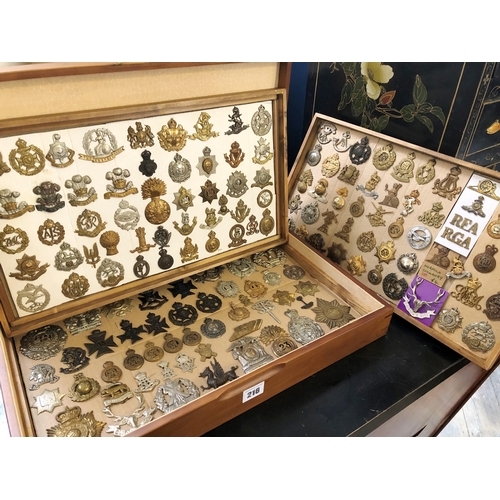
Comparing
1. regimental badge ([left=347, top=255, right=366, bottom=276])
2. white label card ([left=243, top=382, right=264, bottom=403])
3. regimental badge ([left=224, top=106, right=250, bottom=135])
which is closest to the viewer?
white label card ([left=243, top=382, right=264, bottom=403])

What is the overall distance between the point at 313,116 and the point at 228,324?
996 mm

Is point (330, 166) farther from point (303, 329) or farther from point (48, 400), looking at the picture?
point (48, 400)

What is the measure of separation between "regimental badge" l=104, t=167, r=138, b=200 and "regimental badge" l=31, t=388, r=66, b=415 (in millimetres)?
513

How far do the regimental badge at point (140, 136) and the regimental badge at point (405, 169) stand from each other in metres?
0.82

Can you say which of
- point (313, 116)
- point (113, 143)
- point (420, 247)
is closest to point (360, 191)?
point (420, 247)

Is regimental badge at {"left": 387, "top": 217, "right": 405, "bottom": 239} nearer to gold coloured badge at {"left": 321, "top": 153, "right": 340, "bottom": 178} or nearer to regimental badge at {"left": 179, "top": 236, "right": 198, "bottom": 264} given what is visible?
gold coloured badge at {"left": 321, "top": 153, "right": 340, "bottom": 178}

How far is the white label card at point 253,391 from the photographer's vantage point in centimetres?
110

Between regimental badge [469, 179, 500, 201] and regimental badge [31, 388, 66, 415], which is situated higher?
regimental badge [469, 179, 500, 201]

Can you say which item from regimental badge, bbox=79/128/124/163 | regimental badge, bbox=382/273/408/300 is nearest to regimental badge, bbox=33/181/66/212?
regimental badge, bbox=79/128/124/163

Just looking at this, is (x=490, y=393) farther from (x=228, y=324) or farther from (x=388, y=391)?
(x=228, y=324)

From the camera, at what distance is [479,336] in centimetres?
124

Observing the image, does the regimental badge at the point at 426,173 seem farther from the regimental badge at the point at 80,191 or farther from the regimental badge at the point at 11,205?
the regimental badge at the point at 11,205

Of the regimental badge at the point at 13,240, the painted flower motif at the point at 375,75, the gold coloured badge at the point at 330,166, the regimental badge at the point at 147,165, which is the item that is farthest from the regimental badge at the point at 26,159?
the painted flower motif at the point at 375,75

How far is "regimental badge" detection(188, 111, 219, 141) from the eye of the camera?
4.12 ft
